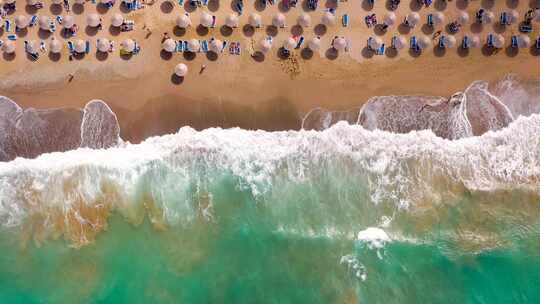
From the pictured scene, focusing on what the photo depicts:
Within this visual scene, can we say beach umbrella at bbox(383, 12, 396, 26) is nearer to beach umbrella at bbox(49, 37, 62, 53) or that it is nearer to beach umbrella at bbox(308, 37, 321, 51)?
beach umbrella at bbox(308, 37, 321, 51)

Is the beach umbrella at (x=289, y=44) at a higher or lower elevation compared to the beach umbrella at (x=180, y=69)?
higher

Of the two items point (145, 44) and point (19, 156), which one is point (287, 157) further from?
point (19, 156)

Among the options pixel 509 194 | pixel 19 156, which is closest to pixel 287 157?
pixel 509 194

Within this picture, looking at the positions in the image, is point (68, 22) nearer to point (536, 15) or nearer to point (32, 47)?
point (32, 47)

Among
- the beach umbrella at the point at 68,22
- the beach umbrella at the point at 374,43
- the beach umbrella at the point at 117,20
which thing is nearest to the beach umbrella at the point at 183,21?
the beach umbrella at the point at 117,20

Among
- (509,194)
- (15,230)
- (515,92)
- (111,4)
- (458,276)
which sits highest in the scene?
(111,4)

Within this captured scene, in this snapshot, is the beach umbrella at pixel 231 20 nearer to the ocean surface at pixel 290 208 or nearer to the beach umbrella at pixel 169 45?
the beach umbrella at pixel 169 45
